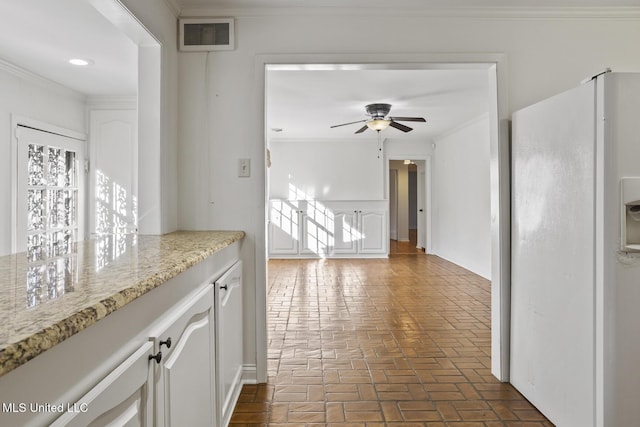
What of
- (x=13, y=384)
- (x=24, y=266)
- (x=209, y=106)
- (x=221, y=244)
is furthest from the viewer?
(x=209, y=106)

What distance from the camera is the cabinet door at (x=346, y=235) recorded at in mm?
7859

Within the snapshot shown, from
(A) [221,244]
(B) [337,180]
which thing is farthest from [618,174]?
(B) [337,180]

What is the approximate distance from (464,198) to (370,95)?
2.74 metres

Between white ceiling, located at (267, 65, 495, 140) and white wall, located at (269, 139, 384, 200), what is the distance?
3.97 ft

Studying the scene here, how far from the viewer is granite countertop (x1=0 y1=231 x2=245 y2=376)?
2.01ft

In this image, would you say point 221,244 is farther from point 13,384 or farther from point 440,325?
point 440,325

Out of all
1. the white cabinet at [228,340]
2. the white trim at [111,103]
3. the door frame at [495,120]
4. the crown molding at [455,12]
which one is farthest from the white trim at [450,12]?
the white trim at [111,103]

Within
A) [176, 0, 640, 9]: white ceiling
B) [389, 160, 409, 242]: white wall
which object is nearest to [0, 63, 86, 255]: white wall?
[176, 0, 640, 9]: white ceiling

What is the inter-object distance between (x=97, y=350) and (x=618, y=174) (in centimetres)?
186

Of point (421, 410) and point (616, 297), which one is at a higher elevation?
point (616, 297)

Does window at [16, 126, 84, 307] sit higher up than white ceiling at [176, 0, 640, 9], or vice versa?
white ceiling at [176, 0, 640, 9]

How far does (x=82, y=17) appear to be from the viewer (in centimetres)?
254

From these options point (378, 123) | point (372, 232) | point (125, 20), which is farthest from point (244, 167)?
point (372, 232)

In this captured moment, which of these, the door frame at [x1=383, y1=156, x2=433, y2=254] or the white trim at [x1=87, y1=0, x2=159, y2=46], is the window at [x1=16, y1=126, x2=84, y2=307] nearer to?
the white trim at [x1=87, y1=0, x2=159, y2=46]
